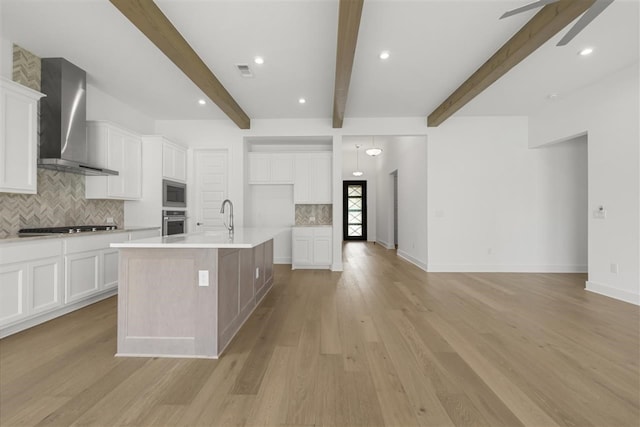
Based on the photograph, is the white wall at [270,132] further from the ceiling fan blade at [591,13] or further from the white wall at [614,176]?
the ceiling fan blade at [591,13]

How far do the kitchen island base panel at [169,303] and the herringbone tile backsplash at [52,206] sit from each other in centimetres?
182

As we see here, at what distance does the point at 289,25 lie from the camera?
8.66 ft

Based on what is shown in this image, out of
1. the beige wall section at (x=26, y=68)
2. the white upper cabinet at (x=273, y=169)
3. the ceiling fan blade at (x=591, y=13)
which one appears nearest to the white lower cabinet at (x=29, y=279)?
the beige wall section at (x=26, y=68)

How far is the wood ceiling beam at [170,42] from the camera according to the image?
223cm

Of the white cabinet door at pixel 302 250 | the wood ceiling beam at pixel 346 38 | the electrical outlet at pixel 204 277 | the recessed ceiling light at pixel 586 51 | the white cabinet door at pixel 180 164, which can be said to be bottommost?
the white cabinet door at pixel 302 250

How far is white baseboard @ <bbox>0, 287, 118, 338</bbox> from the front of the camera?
2.49 m

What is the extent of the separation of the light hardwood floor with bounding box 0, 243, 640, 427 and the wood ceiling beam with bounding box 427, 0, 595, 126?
106 inches

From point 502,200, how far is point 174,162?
5930 millimetres

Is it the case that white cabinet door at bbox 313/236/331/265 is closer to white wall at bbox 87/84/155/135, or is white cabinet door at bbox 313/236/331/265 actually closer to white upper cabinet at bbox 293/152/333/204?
white upper cabinet at bbox 293/152/333/204

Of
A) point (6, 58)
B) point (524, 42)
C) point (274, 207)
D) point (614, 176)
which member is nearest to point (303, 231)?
point (274, 207)

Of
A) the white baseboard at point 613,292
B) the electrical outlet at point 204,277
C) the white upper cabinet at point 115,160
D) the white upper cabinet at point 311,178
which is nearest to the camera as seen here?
the electrical outlet at point 204,277

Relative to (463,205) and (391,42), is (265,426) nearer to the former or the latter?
(391,42)

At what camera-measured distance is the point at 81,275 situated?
10.1 feet

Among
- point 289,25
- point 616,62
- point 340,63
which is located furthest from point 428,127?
point 289,25
